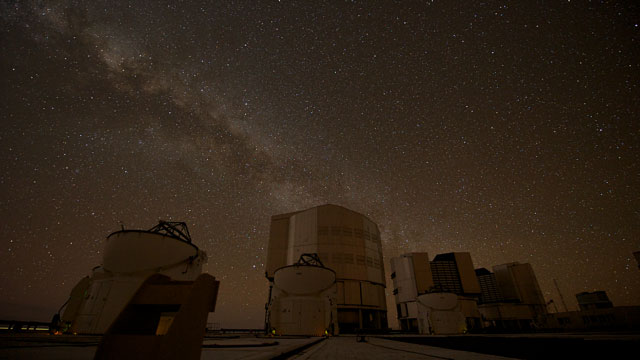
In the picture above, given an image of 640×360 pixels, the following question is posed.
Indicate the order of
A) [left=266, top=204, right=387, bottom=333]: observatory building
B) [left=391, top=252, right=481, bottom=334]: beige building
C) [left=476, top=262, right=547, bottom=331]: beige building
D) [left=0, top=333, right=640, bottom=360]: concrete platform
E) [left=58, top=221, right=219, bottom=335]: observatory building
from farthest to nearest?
[left=476, top=262, right=547, bottom=331]: beige building → [left=391, top=252, right=481, bottom=334]: beige building → [left=266, top=204, right=387, bottom=333]: observatory building → [left=58, top=221, right=219, bottom=335]: observatory building → [left=0, top=333, right=640, bottom=360]: concrete platform

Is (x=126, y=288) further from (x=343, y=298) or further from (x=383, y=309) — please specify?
(x=383, y=309)

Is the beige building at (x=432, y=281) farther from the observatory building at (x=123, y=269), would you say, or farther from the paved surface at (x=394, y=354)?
the paved surface at (x=394, y=354)

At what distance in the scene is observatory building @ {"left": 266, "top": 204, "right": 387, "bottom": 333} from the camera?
107 ft

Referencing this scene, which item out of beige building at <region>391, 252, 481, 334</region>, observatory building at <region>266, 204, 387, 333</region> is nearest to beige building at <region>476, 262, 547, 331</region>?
beige building at <region>391, 252, 481, 334</region>

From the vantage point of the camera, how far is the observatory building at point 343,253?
32.6m

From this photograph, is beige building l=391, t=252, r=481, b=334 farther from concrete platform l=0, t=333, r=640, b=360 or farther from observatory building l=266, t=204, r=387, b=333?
concrete platform l=0, t=333, r=640, b=360

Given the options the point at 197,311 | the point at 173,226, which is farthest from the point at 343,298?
the point at 197,311

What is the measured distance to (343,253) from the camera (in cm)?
3450

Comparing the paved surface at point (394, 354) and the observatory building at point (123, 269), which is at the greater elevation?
the observatory building at point (123, 269)

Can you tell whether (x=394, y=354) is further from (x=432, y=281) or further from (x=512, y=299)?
(x=512, y=299)

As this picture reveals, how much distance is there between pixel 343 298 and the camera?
104ft

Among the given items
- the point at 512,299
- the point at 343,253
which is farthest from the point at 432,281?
the point at 512,299

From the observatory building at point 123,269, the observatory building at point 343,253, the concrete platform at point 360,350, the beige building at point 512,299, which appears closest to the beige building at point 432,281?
the observatory building at point 343,253

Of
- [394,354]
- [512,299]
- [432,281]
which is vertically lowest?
[394,354]
